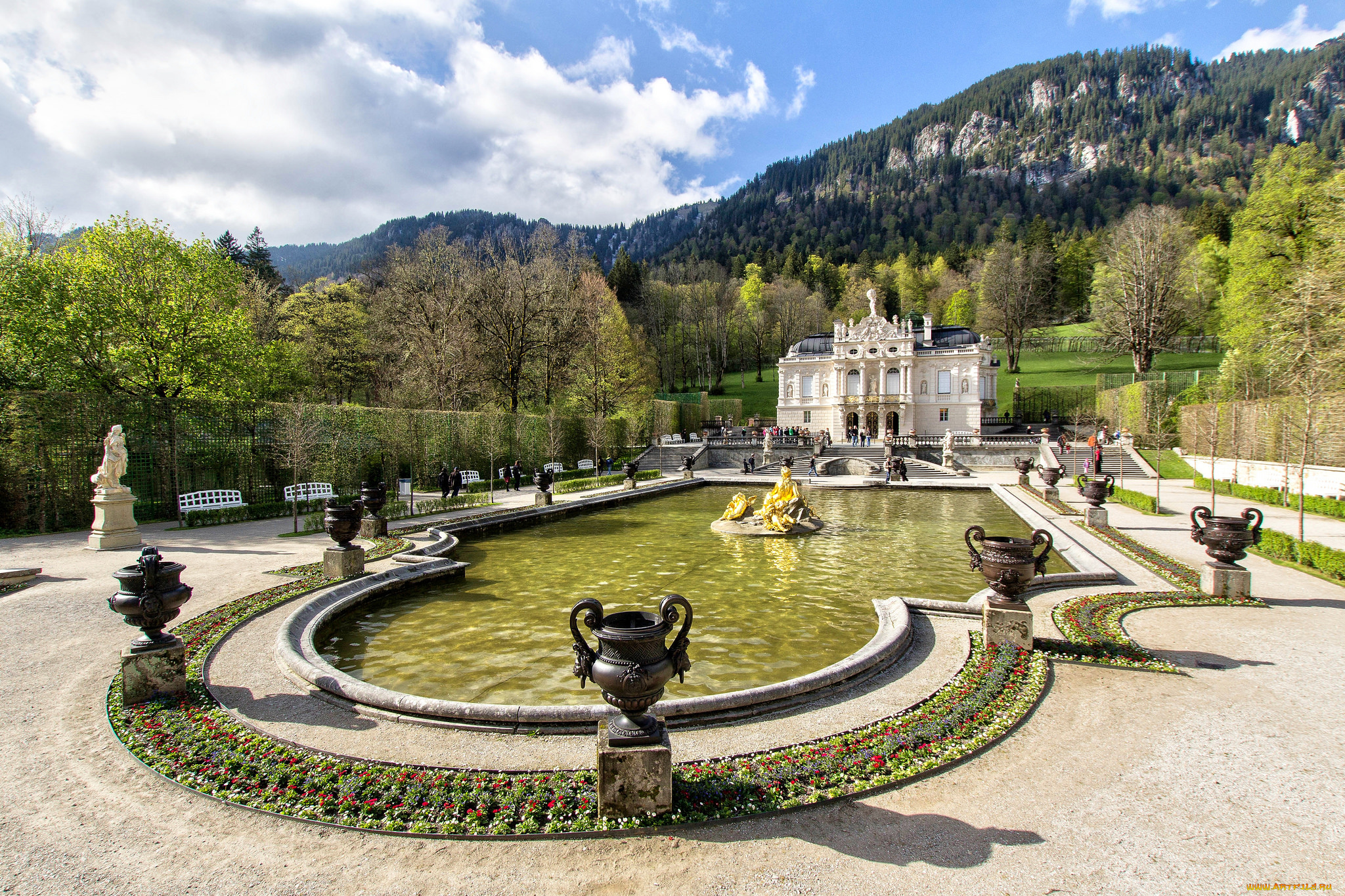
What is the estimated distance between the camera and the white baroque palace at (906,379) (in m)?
52.9

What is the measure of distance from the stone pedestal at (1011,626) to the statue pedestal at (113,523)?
58.0ft

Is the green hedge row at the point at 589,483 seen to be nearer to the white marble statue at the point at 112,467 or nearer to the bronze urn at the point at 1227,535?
the white marble statue at the point at 112,467

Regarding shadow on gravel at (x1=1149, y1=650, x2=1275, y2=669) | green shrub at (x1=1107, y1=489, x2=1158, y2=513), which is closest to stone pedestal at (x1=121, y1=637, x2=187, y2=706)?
shadow on gravel at (x1=1149, y1=650, x2=1275, y2=669)

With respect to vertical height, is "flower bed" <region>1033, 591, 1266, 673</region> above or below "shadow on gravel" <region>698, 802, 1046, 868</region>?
below

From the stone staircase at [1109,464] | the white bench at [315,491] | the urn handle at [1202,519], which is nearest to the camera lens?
the urn handle at [1202,519]

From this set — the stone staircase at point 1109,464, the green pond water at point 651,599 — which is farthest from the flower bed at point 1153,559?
the stone staircase at point 1109,464

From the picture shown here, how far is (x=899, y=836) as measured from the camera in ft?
12.3

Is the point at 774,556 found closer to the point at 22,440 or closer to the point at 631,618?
the point at 631,618

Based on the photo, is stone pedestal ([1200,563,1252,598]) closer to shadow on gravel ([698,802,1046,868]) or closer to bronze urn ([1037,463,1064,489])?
shadow on gravel ([698,802,1046,868])

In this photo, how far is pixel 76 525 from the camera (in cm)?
1650

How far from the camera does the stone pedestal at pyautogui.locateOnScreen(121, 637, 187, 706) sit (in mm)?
5613

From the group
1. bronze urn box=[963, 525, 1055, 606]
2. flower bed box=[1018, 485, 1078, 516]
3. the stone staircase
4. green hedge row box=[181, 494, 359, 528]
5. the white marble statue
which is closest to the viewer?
bronze urn box=[963, 525, 1055, 606]

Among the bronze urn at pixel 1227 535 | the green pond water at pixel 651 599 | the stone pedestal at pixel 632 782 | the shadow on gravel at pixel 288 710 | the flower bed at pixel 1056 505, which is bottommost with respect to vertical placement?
the green pond water at pixel 651 599

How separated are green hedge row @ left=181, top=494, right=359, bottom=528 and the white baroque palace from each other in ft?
148
